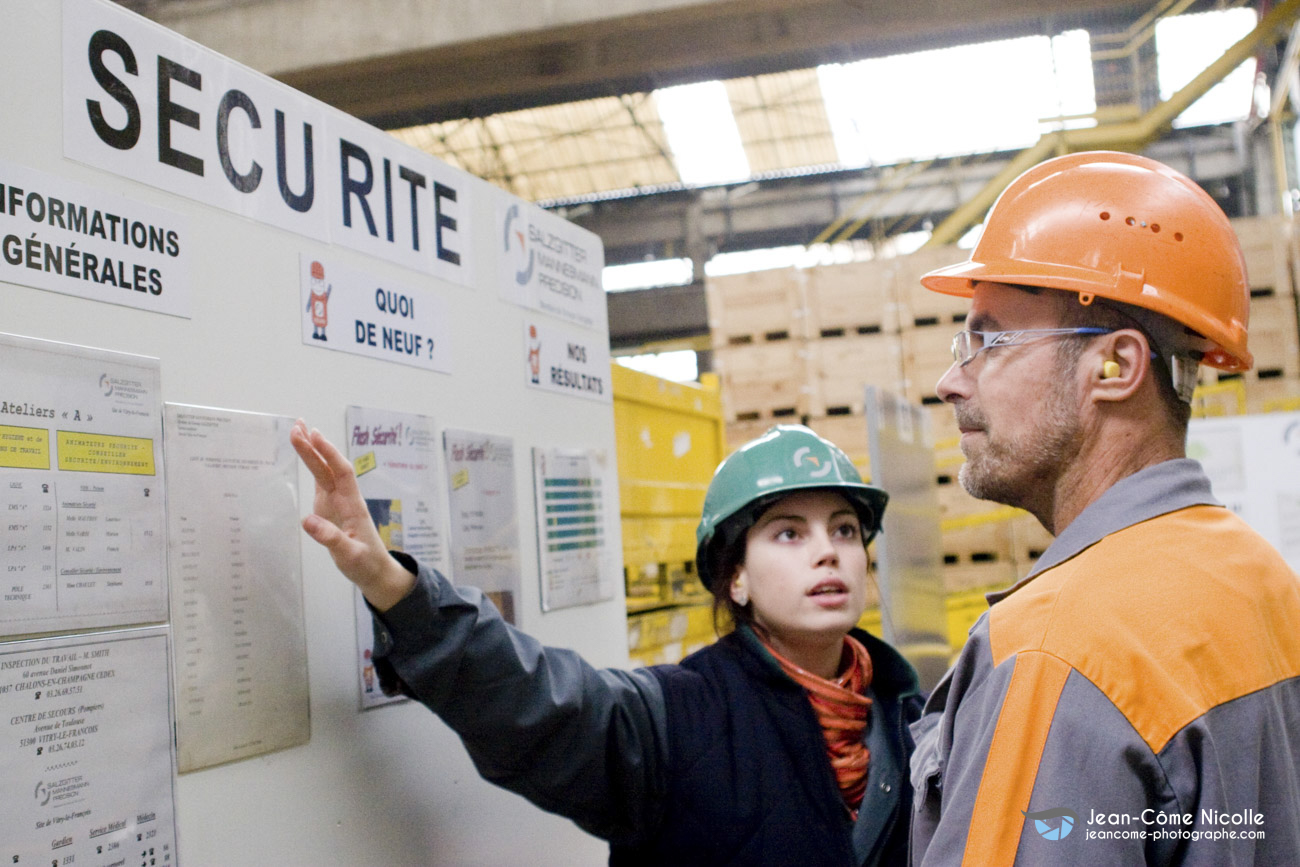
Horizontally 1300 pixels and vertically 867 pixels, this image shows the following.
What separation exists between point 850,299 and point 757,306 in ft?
2.60

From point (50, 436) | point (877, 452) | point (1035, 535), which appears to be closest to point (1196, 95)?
point (1035, 535)

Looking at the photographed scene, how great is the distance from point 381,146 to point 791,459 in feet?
3.71

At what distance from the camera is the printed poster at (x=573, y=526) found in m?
2.55

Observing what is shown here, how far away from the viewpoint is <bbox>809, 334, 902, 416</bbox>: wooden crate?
9133 mm

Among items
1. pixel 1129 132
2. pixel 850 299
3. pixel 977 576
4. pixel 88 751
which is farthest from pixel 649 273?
pixel 88 751

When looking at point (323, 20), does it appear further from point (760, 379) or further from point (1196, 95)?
point (1196, 95)

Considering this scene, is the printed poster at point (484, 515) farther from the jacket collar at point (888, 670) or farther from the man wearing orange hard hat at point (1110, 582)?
the man wearing orange hard hat at point (1110, 582)

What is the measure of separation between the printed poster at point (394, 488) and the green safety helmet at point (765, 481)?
0.72m

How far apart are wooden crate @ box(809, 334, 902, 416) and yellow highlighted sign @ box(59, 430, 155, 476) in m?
7.86

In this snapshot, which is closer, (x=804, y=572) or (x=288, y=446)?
(x=288, y=446)

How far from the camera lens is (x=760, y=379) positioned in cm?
930

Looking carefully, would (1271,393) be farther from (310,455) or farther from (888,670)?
(310,455)

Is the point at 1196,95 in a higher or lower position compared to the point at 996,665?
higher

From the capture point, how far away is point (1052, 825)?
116cm
